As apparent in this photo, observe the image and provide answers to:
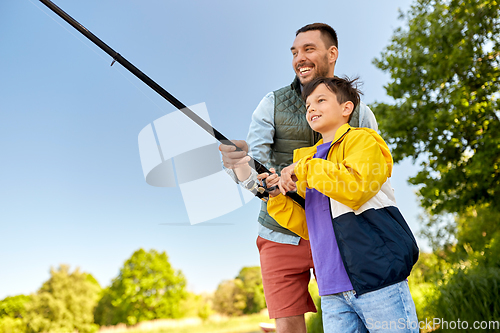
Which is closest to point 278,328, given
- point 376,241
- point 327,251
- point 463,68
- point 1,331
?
point 327,251

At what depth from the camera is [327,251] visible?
5.07 ft

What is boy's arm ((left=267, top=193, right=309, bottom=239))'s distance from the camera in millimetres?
1731

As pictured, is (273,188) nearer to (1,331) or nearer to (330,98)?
(330,98)

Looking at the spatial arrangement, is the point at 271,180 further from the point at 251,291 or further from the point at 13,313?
the point at 13,313

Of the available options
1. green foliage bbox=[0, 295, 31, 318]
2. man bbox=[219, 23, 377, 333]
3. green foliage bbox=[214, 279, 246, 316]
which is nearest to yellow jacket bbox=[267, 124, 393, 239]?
man bbox=[219, 23, 377, 333]

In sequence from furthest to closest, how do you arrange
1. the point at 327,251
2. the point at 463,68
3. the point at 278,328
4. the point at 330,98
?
the point at 463,68 < the point at 278,328 < the point at 330,98 < the point at 327,251

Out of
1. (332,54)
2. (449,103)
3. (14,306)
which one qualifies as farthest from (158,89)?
(14,306)

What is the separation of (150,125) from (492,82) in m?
8.58

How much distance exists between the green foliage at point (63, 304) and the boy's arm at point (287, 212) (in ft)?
83.7

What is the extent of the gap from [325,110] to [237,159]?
47cm

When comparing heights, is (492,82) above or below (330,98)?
above

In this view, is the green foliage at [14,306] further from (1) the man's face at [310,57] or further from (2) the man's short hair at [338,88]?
(2) the man's short hair at [338,88]

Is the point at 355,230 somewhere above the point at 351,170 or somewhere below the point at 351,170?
below

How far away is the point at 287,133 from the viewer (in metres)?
2.18
